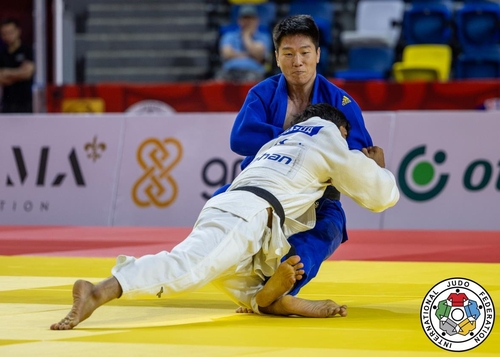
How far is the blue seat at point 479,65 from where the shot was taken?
13.2m

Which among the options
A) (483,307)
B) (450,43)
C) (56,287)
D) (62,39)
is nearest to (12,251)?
(56,287)

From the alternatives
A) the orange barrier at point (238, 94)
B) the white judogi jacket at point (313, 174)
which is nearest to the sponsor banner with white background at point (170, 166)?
the orange barrier at point (238, 94)

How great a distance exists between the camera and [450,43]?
554 inches

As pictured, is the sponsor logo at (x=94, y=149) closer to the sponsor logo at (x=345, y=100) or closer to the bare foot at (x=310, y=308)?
the sponsor logo at (x=345, y=100)

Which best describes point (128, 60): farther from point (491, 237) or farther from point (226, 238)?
point (226, 238)

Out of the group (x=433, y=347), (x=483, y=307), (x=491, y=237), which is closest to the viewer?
(x=433, y=347)

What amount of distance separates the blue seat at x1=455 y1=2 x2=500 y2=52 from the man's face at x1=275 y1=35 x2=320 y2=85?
9.20 metres

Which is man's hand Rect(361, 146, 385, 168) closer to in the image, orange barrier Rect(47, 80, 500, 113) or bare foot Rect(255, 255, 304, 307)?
bare foot Rect(255, 255, 304, 307)

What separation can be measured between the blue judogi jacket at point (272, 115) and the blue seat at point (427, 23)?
9.33 m

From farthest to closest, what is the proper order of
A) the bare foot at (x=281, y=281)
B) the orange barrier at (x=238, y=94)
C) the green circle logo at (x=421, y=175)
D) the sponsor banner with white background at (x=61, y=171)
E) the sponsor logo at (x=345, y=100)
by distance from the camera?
the orange barrier at (x=238, y=94), the sponsor banner with white background at (x=61, y=171), the green circle logo at (x=421, y=175), the sponsor logo at (x=345, y=100), the bare foot at (x=281, y=281)

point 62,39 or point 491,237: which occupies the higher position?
point 62,39

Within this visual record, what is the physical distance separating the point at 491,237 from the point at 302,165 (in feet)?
13.6

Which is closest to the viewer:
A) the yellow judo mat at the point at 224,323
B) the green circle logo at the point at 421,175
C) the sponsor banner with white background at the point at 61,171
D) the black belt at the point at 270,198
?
the yellow judo mat at the point at 224,323

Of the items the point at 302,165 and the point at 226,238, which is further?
the point at 302,165
